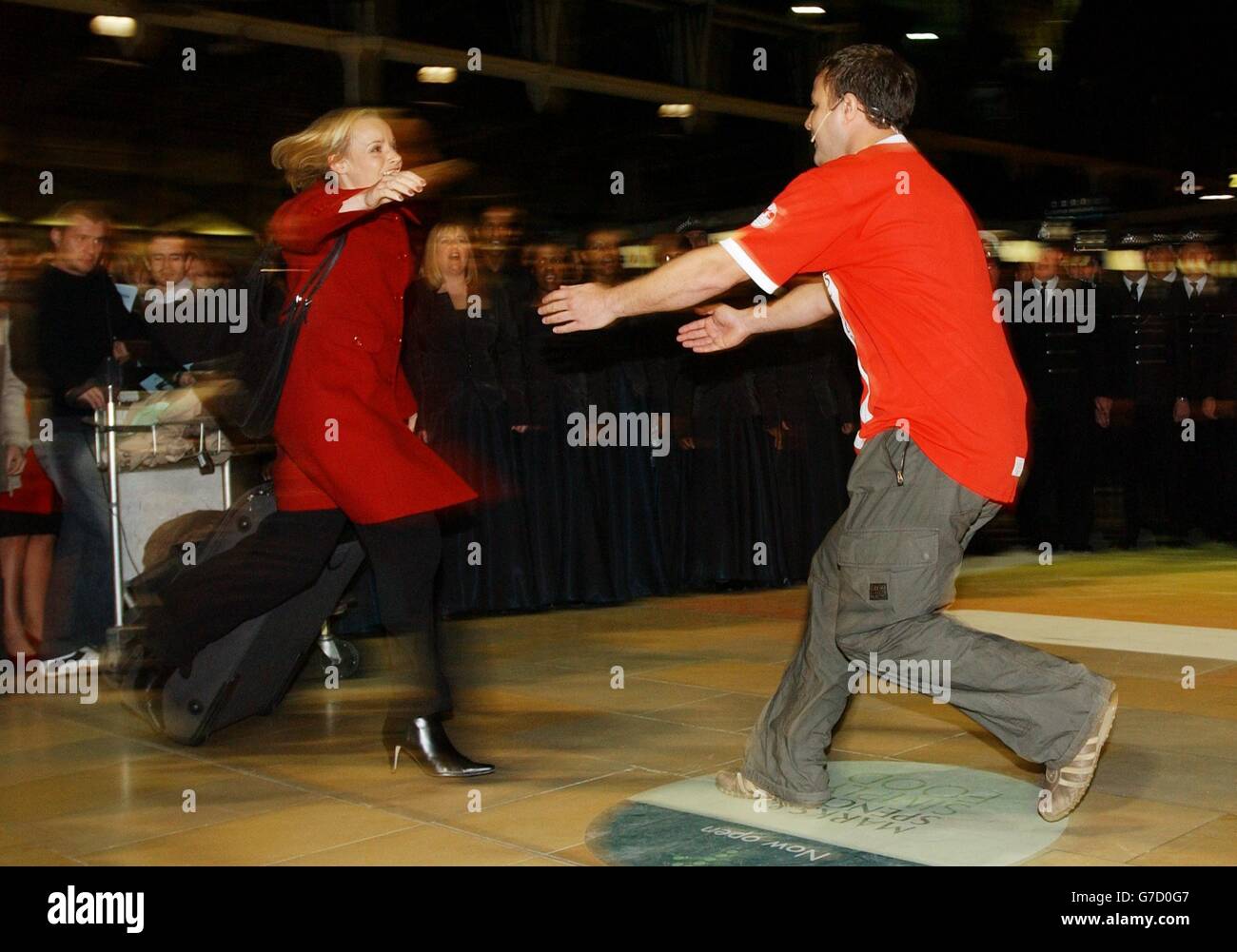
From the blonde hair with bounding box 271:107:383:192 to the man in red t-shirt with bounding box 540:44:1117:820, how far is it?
1180 millimetres

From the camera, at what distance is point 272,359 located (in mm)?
4176

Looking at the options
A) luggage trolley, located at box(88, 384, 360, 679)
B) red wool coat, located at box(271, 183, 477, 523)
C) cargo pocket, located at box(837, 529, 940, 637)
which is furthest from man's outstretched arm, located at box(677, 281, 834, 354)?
luggage trolley, located at box(88, 384, 360, 679)

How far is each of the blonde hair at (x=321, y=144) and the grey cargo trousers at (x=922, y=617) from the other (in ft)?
6.13

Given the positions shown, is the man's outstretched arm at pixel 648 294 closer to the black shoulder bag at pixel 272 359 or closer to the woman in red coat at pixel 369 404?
the woman in red coat at pixel 369 404

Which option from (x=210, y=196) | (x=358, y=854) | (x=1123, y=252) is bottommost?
(x=358, y=854)

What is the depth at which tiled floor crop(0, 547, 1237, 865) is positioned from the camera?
354cm

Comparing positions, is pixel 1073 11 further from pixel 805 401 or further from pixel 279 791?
pixel 279 791

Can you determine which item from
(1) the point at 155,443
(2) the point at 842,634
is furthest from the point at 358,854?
(1) the point at 155,443

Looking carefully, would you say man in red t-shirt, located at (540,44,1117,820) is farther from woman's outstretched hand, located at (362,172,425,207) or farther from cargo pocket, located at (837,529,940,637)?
woman's outstretched hand, located at (362,172,425,207)

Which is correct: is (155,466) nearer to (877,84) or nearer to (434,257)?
(434,257)

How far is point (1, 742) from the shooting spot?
4.93 m

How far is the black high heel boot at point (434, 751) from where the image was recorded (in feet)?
13.7

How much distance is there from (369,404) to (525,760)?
1.26 meters

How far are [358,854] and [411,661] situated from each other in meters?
0.82
